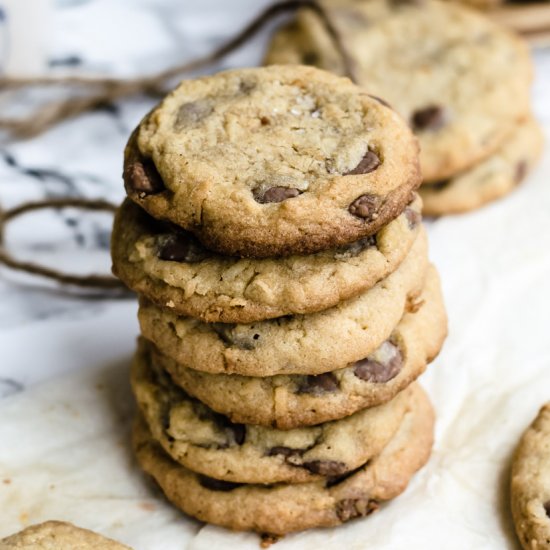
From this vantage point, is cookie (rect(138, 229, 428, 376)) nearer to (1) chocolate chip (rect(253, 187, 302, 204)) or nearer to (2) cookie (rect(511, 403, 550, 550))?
(1) chocolate chip (rect(253, 187, 302, 204))

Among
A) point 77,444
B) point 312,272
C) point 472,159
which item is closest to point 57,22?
point 472,159

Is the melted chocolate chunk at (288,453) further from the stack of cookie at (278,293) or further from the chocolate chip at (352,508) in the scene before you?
the chocolate chip at (352,508)

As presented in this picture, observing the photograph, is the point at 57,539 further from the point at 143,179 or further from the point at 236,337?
the point at 143,179

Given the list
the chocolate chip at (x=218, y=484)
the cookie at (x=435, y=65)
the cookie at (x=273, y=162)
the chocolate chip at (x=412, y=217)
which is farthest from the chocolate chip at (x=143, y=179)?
the cookie at (x=435, y=65)

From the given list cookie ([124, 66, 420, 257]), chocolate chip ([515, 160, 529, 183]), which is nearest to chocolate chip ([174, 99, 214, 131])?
cookie ([124, 66, 420, 257])

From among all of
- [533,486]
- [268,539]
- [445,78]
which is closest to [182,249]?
[268,539]

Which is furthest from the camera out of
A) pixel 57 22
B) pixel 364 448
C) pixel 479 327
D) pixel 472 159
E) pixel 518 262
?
pixel 57 22

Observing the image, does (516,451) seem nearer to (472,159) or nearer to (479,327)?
(479,327)
